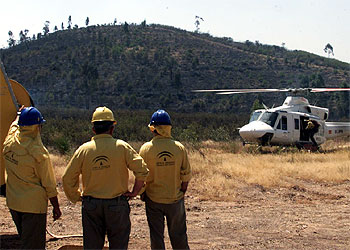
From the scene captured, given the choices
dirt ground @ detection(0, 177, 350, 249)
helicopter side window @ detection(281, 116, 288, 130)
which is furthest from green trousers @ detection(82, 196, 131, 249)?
helicopter side window @ detection(281, 116, 288, 130)

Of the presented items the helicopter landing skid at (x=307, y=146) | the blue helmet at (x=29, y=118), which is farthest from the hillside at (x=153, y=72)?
the blue helmet at (x=29, y=118)

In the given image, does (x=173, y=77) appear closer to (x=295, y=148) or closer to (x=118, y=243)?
(x=295, y=148)

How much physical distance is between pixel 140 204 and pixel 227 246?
2978mm

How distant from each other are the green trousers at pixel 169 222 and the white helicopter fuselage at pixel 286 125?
13.1m

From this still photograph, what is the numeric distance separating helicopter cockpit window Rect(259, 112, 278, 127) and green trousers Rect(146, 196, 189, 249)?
542 inches

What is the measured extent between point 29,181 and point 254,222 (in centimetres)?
436

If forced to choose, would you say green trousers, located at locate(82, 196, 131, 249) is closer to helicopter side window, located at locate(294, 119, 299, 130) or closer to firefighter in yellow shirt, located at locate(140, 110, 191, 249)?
firefighter in yellow shirt, located at locate(140, 110, 191, 249)

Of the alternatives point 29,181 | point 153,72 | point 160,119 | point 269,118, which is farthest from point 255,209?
point 153,72

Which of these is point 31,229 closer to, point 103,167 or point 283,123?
point 103,167

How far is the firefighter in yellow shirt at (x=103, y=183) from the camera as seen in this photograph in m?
3.98

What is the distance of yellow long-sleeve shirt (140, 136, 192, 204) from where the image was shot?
4.48 metres

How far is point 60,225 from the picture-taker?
271 inches

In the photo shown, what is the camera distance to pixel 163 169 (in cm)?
449

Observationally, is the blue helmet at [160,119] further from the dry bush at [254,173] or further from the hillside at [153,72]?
the hillside at [153,72]
